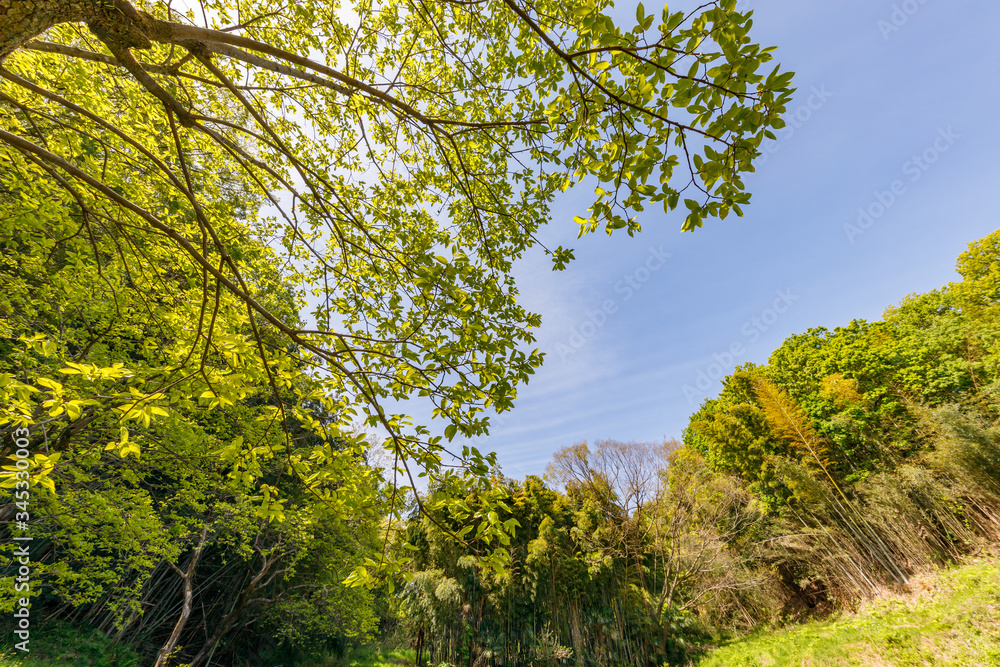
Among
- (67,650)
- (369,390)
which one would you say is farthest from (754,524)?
(67,650)

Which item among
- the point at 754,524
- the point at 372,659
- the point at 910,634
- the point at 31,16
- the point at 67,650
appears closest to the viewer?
the point at 31,16

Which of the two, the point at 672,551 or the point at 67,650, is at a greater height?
the point at 672,551

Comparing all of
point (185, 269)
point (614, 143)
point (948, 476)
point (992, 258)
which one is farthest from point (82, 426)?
point (992, 258)

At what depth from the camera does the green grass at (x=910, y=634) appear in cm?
614

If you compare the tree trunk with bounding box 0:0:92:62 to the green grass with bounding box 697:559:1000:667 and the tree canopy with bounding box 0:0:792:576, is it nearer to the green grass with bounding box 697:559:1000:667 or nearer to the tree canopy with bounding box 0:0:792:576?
the tree canopy with bounding box 0:0:792:576

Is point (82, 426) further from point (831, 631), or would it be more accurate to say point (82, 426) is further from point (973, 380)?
point (973, 380)

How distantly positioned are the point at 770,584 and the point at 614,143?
17204 mm

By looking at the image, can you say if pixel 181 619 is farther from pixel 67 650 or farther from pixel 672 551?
pixel 672 551

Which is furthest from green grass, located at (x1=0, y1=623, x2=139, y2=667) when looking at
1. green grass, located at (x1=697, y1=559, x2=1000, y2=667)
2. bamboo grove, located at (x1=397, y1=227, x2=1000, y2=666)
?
green grass, located at (x1=697, y1=559, x2=1000, y2=667)

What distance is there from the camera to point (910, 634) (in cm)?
694

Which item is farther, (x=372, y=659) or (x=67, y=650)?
(x=372, y=659)

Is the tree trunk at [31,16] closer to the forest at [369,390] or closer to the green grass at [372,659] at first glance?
the forest at [369,390]

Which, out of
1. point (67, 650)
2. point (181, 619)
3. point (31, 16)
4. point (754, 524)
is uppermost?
point (754, 524)

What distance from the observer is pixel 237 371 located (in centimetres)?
205
